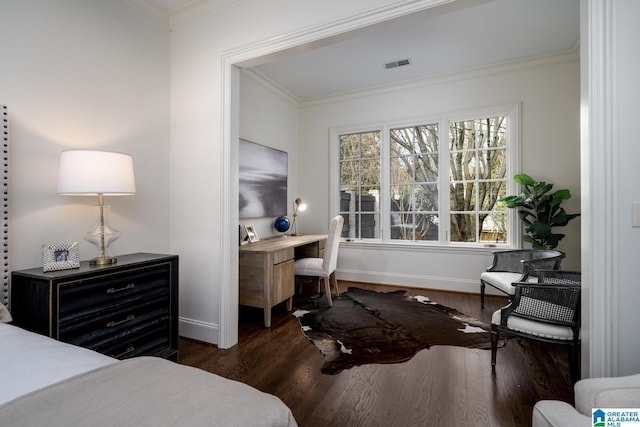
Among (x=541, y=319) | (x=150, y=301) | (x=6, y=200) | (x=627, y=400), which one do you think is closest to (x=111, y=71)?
(x=6, y=200)

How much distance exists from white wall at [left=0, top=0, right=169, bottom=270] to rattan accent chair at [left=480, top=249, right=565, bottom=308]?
3139mm

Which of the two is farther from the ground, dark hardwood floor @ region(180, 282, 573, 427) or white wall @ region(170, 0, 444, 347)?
white wall @ region(170, 0, 444, 347)

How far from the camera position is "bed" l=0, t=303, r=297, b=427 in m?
0.65

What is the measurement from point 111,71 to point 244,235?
77.6 inches

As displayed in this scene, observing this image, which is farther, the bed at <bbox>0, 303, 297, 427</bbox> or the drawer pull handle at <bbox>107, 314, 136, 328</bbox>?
the drawer pull handle at <bbox>107, 314, 136, 328</bbox>

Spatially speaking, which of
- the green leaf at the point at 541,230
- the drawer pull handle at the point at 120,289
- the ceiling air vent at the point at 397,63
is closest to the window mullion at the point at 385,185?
the ceiling air vent at the point at 397,63

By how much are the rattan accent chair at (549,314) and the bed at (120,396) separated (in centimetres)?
183

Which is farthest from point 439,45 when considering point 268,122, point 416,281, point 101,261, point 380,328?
point 101,261

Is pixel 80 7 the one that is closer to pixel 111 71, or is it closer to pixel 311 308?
pixel 111 71

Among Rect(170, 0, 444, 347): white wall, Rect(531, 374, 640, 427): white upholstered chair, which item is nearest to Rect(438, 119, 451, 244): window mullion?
Rect(170, 0, 444, 347): white wall

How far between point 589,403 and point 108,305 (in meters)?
2.31

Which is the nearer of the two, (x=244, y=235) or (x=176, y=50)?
(x=176, y=50)

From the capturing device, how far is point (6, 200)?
176 centimetres

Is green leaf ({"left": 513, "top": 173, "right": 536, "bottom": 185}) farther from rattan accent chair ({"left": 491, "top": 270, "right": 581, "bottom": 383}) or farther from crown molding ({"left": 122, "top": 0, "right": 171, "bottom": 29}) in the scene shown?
crown molding ({"left": 122, "top": 0, "right": 171, "bottom": 29})
